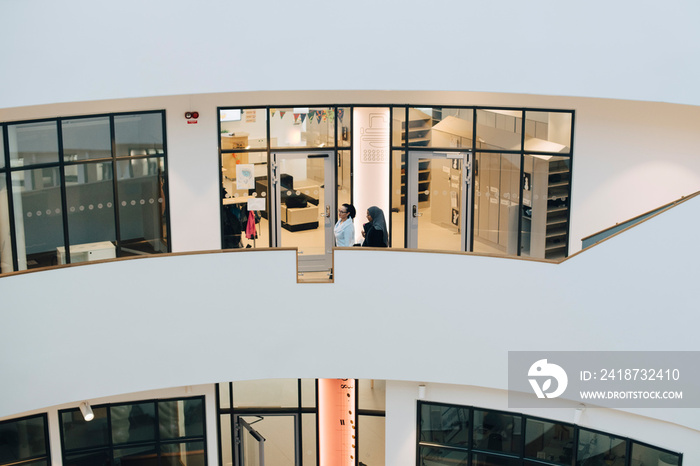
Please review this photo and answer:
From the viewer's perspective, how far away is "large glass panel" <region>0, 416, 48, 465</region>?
515 inches

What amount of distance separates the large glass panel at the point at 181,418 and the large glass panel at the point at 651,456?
6.85 metres

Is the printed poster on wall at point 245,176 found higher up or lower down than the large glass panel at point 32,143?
lower down

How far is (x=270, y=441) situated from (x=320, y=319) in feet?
11.4

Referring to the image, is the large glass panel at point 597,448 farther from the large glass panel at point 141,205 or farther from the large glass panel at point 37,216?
the large glass panel at point 37,216

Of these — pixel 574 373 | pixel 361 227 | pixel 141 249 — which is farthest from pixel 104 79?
pixel 574 373

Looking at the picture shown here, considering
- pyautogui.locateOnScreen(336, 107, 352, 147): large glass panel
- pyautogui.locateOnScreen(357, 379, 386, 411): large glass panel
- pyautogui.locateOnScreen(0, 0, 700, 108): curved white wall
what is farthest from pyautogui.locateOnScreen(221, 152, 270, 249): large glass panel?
pyautogui.locateOnScreen(357, 379, 386, 411): large glass panel

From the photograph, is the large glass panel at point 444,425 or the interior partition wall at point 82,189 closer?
the interior partition wall at point 82,189

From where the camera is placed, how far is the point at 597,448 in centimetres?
1261

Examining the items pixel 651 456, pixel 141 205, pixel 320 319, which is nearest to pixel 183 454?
pixel 320 319

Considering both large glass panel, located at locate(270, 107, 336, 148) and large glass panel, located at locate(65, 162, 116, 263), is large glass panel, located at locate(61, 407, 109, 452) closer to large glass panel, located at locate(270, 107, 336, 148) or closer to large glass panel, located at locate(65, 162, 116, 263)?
large glass panel, located at locate(65, 162, 116, 263)

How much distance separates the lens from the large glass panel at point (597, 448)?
12.3m

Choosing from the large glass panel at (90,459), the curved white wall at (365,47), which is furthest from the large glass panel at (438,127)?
the large glass panel at (90,459)

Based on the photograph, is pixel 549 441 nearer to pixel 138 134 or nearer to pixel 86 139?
pixel 138 134

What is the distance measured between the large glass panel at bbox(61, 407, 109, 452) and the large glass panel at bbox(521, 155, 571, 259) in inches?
296
